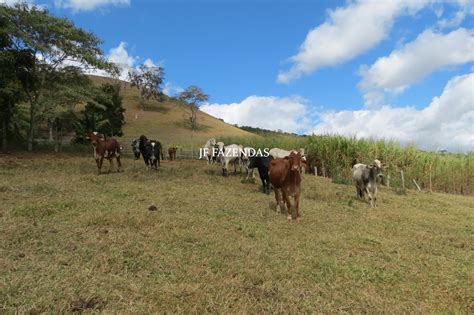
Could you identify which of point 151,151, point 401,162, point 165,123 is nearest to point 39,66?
point 151,151

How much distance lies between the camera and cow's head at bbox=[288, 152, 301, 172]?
8.99m

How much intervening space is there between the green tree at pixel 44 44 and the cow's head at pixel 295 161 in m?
20.4

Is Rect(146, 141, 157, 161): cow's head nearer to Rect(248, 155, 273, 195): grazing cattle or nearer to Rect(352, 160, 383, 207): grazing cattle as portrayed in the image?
Rect(248, 155, 273, 195): grazing cattle

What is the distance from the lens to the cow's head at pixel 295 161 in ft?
29.5

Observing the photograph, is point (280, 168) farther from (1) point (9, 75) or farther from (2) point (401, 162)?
(1) point (9, 75)

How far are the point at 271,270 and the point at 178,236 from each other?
6.84 ft

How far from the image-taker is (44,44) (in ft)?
80.7

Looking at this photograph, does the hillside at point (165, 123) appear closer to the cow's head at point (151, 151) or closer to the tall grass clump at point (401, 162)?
the tall grass clump at point (401, 162)

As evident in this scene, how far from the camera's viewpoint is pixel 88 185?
486 inches

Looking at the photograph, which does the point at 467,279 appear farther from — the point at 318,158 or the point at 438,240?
the point at 318,158

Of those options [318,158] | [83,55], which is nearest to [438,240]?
[318,158]

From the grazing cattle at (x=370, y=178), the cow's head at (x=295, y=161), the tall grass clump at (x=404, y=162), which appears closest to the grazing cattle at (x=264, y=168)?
the grazing cattle at (x=370, y=178)

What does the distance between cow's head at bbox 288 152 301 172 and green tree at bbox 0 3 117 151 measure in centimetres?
2040

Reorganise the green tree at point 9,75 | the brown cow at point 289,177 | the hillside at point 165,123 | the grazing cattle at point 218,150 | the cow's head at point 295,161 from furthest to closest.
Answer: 1. the hillside at point 165,123
2. the green tree at point 9,75
3. the grazing cattle at point 218,150
4. the brown cow at point 289,177
5. the cow's head at point 295,161
